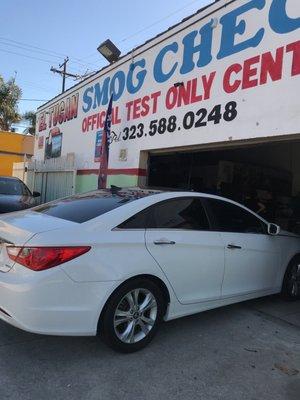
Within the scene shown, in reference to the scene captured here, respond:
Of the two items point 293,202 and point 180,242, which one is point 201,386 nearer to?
point 180,242

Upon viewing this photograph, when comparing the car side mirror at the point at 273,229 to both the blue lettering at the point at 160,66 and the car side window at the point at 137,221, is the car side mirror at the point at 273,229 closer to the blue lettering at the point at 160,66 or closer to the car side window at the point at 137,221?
the car side window at the point at 137,221

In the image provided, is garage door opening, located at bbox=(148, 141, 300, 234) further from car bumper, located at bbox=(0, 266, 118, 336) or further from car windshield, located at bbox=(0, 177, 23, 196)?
car bumper, located at bbox=(0, 266, 118, 336)

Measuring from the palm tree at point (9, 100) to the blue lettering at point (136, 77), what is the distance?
30.4m

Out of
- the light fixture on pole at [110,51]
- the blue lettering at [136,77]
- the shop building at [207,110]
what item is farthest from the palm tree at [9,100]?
the blue lettering at [136,77]

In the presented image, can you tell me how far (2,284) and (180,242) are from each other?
177 cm

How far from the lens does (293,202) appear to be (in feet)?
38.7

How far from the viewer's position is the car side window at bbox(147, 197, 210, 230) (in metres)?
4.59

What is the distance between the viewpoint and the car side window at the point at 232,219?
17.1ft

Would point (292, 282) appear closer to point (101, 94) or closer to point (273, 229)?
point (273, 229)

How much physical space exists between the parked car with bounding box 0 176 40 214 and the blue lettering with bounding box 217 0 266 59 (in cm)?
541

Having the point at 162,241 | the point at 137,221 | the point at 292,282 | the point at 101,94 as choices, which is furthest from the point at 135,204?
the point at 101,94

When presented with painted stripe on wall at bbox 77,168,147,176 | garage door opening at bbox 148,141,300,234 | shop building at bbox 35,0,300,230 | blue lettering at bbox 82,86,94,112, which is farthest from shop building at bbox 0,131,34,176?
garage door opening at bbox 148,141,300,234

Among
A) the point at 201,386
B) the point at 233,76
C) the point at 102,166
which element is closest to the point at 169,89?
the point at 233,76

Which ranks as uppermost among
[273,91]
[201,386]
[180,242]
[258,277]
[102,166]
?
[273,91]
